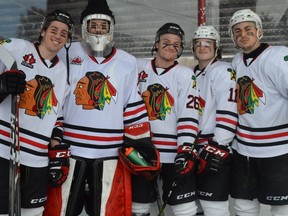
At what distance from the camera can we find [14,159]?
6.77 feet

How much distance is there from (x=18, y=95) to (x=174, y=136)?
1.00 m

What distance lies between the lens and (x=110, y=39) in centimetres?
245

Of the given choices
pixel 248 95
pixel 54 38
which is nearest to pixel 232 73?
pixel 248 95

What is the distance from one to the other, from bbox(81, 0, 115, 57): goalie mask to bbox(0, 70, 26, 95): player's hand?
52 cm

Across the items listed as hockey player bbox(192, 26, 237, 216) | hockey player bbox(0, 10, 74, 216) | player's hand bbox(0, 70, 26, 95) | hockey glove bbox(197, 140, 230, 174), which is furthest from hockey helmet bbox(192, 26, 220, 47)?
player's hand bbox(0, 70, 26, 95)

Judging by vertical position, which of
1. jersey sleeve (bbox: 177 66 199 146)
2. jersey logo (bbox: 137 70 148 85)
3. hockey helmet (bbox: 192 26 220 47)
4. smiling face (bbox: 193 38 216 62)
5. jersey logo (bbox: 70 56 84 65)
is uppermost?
hockey helmet (bbox: 192 26 220 47)

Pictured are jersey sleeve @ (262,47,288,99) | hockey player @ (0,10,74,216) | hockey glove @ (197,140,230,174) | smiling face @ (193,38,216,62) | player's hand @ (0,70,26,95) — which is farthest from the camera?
smiling face @ (193,38,216,62)

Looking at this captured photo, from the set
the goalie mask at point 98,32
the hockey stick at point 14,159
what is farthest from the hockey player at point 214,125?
the hockey stick at point 14,159

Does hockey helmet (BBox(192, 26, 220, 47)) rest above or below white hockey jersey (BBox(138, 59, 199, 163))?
above

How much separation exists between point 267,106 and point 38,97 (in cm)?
131

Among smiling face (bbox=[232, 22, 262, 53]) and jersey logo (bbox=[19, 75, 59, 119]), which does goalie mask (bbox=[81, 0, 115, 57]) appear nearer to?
jersey logo (bbox=[19, 75, 59, 119])

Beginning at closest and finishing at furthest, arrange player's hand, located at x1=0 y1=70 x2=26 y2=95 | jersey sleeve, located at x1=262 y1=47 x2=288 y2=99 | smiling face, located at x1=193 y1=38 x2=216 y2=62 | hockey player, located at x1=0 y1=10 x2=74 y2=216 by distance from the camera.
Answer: player's hand, located at x1=0 y1=70 x2=26 y2=95, hockey player, located at x1=0 y1=10 x2=74 y2=216, jersey sleeve, located at x1=262 y1=47 x2=288 y2=99, smiling face, located at x1=193 y1=38 x2=216 y2=62

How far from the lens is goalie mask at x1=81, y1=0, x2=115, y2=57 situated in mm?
2389

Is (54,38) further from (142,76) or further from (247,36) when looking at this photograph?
(247,36)
